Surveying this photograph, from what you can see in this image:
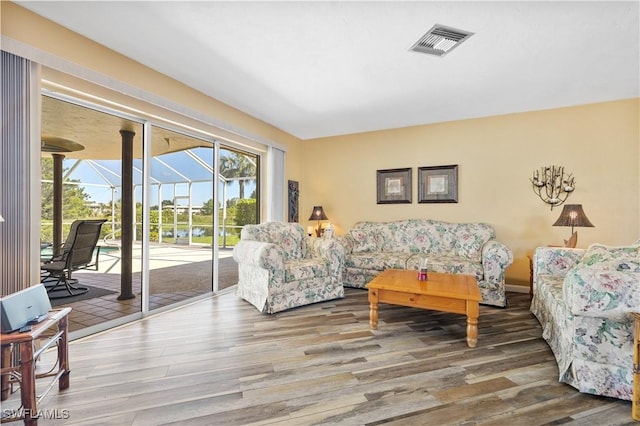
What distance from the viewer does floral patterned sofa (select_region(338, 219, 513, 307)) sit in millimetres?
3336

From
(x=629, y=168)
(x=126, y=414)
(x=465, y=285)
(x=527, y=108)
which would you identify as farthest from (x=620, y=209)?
(x=126, y=414)

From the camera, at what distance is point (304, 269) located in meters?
3.32

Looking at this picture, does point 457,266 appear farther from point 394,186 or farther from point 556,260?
point 394,186

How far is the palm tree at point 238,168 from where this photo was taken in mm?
4129

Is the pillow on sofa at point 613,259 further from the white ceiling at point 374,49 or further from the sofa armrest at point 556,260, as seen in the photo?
the white ceiling at point 374,49

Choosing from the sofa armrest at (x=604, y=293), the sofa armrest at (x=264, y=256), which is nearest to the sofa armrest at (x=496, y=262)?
the sofa armrest at (x=604, y=293)

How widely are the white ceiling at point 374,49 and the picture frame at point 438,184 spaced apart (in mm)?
967

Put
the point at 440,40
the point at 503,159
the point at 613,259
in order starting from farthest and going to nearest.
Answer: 1. the point at 503,159
2. the point at 440,40
3. the point at 613,259

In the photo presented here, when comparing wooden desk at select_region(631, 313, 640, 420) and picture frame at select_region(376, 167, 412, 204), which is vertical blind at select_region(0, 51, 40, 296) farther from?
picture frame at select_region(376, 167, 412, 204)

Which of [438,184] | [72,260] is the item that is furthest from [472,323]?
[72,260]

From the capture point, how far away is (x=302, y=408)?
5.21 ft

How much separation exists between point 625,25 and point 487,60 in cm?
89

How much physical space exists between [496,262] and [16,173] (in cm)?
438

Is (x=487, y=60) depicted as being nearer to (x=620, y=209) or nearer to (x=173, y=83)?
(x=620, y=209)
